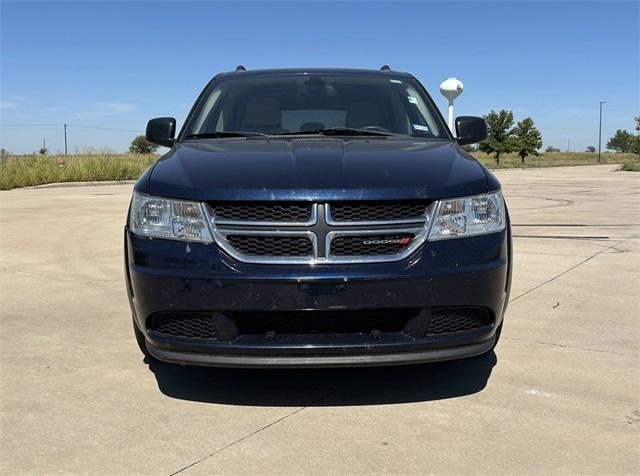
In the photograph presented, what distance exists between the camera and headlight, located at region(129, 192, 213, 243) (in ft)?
9.68

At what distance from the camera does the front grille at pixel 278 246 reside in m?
2.86

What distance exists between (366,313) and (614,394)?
1.45m

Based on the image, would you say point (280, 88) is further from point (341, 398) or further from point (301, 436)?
point (301, 436)

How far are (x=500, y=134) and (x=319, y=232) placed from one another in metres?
60.0

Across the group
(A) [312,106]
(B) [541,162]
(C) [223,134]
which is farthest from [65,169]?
(B) [541,162]

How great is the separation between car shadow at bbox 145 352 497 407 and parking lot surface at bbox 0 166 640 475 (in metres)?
0.01

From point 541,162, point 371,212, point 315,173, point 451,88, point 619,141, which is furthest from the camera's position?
point 619,141

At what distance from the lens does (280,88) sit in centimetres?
470

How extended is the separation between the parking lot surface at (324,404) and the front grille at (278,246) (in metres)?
0.79

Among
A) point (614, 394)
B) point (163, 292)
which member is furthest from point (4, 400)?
point (614, 394)

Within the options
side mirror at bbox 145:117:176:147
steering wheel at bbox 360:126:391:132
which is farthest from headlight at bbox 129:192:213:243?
steering wheel at bbox 360:126:391:132

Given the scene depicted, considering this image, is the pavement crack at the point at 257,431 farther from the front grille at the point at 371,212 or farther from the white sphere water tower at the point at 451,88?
the white sphere water tower at the point at 451,88

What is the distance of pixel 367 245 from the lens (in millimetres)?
2900

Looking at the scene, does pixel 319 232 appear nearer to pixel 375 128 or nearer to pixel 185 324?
pixel 185 324
